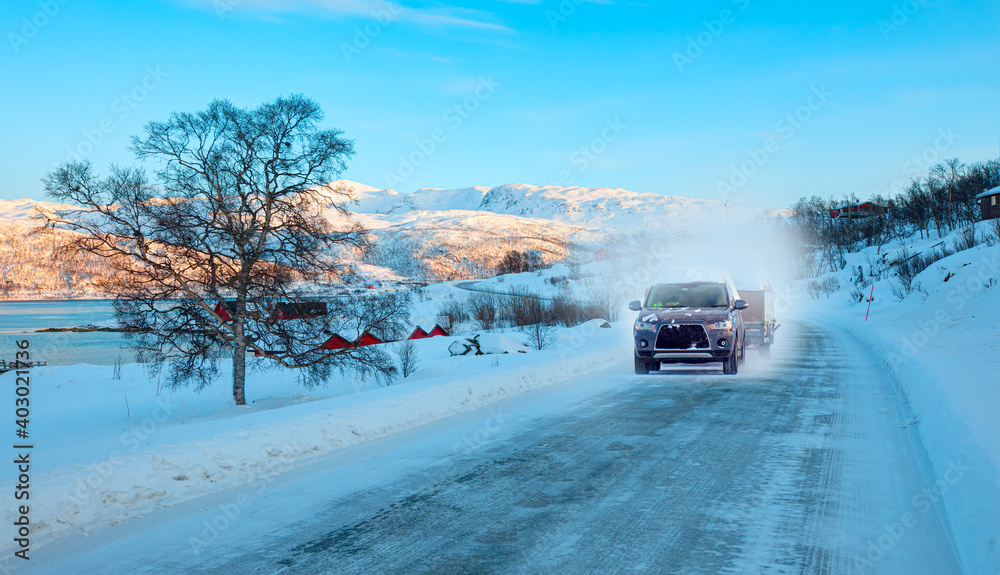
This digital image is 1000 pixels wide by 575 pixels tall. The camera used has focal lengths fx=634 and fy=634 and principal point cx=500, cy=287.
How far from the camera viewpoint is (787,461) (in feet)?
20.9

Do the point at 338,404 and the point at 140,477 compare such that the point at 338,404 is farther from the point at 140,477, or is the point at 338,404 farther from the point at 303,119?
the point at 303,119

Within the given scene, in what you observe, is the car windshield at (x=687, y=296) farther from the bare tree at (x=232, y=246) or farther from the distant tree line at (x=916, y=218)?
the distant tree line at (x=916, y=218)

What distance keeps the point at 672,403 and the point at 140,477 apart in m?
7.32

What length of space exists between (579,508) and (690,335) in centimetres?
896

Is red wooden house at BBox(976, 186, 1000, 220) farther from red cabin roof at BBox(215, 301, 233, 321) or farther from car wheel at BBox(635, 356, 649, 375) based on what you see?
red cabin roof at BBox(215, 301, 233, 321)

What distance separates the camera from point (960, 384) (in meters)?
9.34

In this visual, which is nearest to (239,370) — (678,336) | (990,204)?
(678,336)

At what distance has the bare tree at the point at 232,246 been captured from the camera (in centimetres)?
1769

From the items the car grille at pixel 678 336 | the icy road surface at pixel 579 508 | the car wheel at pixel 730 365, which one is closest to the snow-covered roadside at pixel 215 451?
the icy road surface at pixel 579 508

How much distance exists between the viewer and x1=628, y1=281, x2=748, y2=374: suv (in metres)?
13.0

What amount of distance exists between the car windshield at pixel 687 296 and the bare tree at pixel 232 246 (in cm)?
Answer: 921

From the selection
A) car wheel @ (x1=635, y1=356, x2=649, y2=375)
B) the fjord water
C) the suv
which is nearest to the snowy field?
car wheel @ (x1=635, y1=356, x2=649, y2=375)

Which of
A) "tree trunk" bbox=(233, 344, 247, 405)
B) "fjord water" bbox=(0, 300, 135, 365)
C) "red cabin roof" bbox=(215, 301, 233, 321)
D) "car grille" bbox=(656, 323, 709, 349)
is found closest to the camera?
"car grille" bbox=(656, 323, 709, 349)

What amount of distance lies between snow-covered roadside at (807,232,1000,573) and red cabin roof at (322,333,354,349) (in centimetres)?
1517
